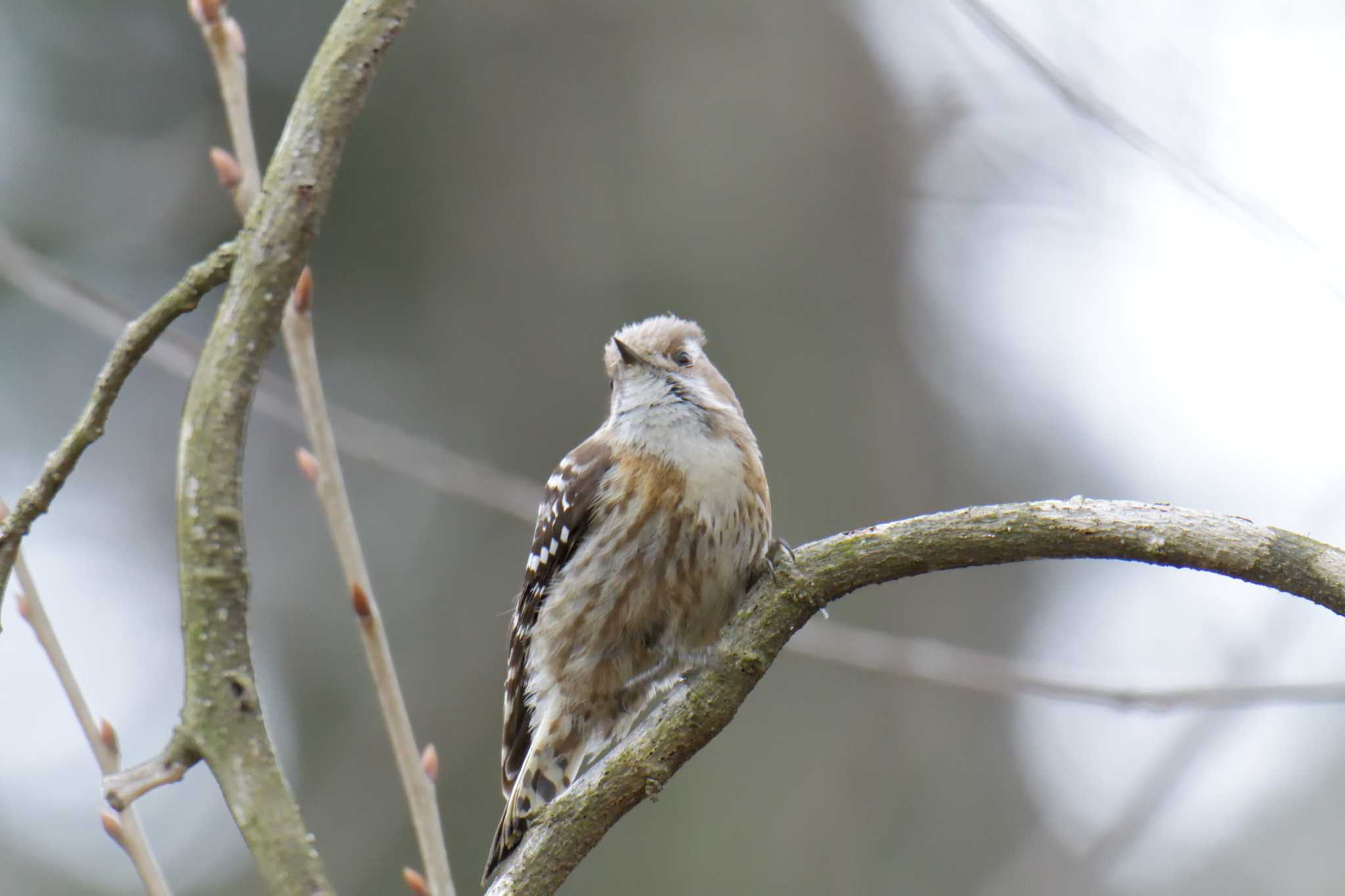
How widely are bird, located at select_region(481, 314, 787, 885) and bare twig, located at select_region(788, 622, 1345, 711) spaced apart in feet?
1.15

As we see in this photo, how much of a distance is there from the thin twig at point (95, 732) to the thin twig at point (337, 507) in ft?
1.41

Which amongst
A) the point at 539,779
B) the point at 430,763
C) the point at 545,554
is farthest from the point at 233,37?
the point at 539,779

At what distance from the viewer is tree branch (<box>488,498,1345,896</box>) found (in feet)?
6.29

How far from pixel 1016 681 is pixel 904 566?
1.41 m

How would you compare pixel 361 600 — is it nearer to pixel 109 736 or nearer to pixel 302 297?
pixel 109 736

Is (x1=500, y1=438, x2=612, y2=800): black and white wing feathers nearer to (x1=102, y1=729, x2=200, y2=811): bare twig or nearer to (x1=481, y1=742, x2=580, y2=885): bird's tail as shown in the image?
(x1=481, y1=742, x2=580, y2=885): bird's tail

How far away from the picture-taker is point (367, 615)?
87.5 inches

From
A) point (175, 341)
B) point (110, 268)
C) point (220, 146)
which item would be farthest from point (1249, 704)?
point (110, 268)

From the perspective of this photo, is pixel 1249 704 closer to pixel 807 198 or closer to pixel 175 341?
pixel 175 341

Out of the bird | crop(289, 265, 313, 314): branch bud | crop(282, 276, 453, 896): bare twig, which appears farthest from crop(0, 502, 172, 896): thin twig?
the bird

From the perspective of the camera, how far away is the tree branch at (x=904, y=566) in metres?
1.92

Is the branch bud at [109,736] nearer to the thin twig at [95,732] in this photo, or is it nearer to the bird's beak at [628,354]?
the thin twig at [95,732]

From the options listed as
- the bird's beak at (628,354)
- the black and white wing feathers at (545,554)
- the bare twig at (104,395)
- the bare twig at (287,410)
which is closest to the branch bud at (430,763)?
the bare twig at (287,410)

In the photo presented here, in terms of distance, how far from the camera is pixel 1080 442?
6258 millimetres
